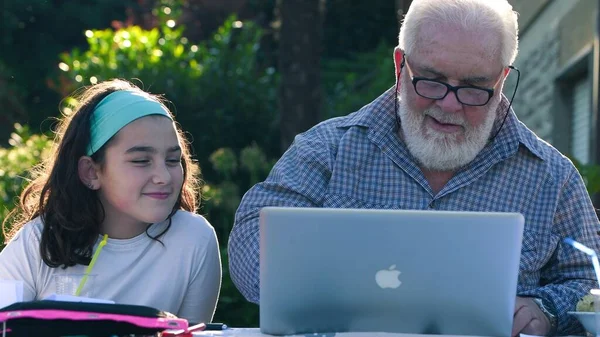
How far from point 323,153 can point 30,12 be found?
54.8 feet

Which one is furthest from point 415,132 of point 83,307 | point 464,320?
point 83,307

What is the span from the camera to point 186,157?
389cm

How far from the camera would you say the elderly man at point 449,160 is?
360cm

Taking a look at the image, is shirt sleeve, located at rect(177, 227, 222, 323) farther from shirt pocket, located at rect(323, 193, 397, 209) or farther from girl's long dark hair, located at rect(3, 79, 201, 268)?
shirt pocket, located at rect(323, 193, 397, 209)

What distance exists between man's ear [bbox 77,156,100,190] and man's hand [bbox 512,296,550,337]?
4.82ft

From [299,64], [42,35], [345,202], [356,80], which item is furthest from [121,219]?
[42,35]

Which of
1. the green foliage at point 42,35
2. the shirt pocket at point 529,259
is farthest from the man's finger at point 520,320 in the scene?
the green foliage at point 42,35

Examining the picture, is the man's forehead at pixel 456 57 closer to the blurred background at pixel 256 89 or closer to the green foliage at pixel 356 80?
the blurred background at pixel 256 89

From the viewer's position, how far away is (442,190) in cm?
371

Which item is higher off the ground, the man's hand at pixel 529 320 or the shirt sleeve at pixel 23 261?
the shirt sleeve at pixel 23 261


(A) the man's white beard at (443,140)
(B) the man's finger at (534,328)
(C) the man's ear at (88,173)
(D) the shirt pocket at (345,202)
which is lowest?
(B) the man's finger at (534,328)

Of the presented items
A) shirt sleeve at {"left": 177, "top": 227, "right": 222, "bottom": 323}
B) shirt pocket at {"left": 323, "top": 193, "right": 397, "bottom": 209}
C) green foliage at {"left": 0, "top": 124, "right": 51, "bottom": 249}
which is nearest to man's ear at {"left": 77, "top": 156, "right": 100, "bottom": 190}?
shirt sleeve at {"left": 177, "top": 227, "right": 222, "bottom": 323}

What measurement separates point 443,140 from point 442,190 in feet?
0.63

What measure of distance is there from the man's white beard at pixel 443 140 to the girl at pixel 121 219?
78cm
